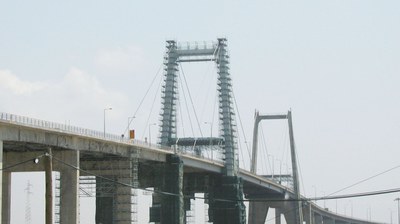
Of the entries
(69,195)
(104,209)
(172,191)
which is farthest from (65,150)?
(172,191)

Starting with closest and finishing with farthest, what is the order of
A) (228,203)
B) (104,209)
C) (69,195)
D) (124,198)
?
(69,195), (124,198), (104,209), (228,203)

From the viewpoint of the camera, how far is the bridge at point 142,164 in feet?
321

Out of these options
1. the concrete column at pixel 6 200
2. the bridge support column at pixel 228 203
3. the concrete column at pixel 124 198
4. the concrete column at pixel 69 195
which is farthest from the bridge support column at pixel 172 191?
the concrete column at pixel 69 195

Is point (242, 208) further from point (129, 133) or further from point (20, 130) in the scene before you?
point (20, 130)

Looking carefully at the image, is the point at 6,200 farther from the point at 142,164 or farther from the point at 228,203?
the point at 228,203

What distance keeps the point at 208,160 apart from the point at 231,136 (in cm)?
767

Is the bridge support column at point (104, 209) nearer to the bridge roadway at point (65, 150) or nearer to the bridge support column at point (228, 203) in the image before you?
the bridge roadway at point (65, 150)

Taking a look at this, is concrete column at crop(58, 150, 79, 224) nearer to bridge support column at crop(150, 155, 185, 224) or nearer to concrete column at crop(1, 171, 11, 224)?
concrete column at crop(1, 171, 11, 224)

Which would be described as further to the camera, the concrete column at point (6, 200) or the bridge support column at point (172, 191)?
the bridge support column at point (172, 191)

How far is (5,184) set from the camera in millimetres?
104250

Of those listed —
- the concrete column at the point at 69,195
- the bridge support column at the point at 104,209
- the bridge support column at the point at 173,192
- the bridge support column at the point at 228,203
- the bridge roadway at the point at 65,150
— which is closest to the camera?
the bridge roadway at the point at 65,150

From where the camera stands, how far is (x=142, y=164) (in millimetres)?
137250

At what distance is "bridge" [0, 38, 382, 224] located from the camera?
97.9m

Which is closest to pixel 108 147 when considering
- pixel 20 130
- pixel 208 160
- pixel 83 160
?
pixel 83 160
